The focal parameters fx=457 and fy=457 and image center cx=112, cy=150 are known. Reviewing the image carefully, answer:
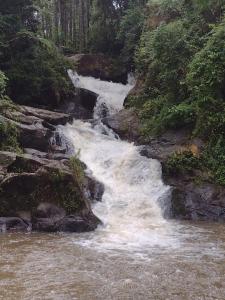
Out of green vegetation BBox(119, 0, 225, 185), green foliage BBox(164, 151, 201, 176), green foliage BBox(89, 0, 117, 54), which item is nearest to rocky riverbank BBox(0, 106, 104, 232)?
green foliage BBox(164, 151, 201, 176)

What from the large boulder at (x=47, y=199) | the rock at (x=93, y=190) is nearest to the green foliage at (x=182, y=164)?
the rock at (x=93, y=190)

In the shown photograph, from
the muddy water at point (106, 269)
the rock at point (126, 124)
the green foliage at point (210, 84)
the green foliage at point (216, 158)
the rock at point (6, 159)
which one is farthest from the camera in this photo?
the rock at point (126, 124)

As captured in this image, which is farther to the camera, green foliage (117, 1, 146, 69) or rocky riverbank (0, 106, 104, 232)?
green foliage (117, 1, 146, 69)

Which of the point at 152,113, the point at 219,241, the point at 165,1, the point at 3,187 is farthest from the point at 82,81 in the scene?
the point at 219,241

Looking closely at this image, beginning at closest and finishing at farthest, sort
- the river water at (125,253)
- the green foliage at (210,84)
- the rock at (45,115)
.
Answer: the river water at (125,253), the green foliage at (210,84), the rock at (45,115)

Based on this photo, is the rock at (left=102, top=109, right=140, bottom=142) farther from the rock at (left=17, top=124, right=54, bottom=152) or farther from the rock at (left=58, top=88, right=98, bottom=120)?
the rock at (left=17, top=124, right=54, bottom=152)

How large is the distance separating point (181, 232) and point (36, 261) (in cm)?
423

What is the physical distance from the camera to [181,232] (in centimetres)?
1172

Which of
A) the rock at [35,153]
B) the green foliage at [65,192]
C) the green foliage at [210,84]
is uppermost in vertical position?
the green foliage at [210,84]

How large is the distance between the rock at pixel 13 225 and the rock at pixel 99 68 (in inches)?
656

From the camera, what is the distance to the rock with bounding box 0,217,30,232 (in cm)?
1127

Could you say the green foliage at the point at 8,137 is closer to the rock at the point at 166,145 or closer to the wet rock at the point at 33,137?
the wet rock at the point at 33,137

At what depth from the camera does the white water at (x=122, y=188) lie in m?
11.2

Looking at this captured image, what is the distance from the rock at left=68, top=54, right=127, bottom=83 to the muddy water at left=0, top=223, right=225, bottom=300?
17.4 meters
